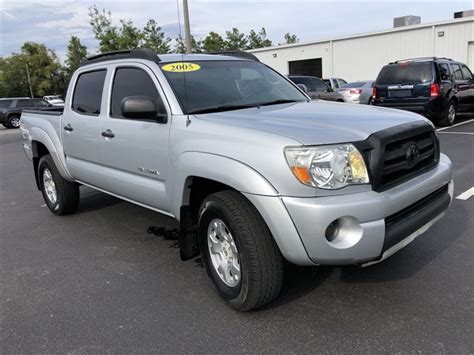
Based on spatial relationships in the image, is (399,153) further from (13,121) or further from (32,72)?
(32,72)

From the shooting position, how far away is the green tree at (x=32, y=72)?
65.7 metres

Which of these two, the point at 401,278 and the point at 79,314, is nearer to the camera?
the point at 79,314

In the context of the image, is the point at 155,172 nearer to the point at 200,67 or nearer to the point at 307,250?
the point at 200,67

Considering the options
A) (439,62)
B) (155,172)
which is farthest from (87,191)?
(439,62)

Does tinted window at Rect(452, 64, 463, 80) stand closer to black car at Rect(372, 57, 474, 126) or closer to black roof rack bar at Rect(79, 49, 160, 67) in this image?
black car at Rect(372, 57, 474, 126)

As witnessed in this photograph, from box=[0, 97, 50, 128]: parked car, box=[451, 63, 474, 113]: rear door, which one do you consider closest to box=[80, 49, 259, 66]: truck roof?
box=[451, 63, 474, 113]: rear door

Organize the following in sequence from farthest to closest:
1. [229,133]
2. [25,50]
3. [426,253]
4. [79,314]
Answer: [25,50] → [426,253] → [79,314] → [229,133]

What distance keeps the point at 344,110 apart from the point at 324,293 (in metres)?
1.42

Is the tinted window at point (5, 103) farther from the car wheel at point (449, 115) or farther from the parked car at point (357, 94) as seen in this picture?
the car wheel at point (449, 115)

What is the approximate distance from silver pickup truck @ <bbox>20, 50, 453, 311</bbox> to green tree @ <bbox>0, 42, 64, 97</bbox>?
67.7m

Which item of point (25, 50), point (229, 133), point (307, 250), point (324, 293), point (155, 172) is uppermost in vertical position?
point (25, 50)

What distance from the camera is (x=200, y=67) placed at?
3977mm

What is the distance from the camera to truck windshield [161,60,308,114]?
11.8ft

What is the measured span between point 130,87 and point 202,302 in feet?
6.76
